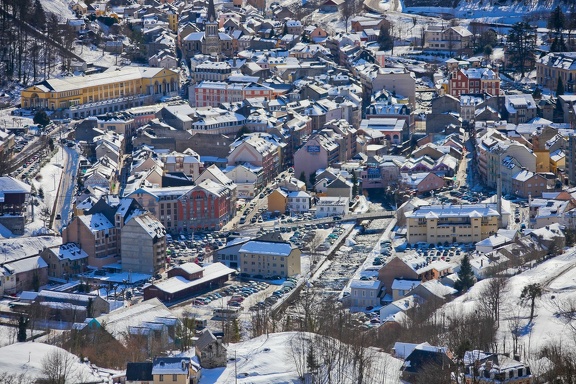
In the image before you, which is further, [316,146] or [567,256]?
[316,146]

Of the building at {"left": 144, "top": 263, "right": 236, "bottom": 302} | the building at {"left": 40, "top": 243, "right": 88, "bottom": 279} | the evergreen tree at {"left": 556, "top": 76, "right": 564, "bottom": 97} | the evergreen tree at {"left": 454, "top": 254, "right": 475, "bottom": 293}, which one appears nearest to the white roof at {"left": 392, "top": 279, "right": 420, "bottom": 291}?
the evergreen tree at {"left": 454, "top": 254, "right": 475, "bottom": 293}

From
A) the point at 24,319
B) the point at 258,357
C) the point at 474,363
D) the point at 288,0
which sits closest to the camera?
the point at 474,363

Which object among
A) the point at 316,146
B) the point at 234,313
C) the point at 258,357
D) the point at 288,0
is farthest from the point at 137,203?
the point at 288,0

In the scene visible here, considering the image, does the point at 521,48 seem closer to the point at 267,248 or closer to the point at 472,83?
the point at 472,83

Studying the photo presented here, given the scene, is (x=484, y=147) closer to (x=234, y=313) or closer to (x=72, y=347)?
(x=234, y=313)

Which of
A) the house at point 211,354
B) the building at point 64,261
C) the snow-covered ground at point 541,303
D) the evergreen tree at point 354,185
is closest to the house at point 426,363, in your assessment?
the snow-covered ground at point 541,303

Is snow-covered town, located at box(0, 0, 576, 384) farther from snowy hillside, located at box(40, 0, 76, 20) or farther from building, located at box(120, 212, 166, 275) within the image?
snowy hillside, located at box(40, 0, 76, 20)

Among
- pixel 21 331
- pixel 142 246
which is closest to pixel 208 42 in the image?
pixel 142 246
